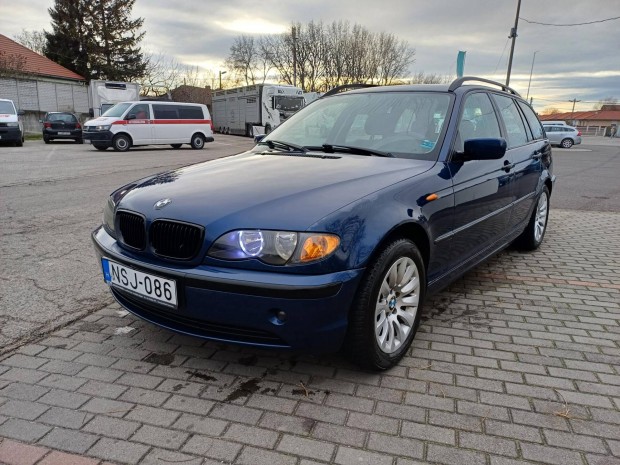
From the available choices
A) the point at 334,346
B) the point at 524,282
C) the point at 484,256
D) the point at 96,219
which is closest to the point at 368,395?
the point at 334,346

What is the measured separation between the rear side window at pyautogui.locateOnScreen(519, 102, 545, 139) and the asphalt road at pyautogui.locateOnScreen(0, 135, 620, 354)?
3.77 meters

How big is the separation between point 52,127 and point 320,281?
23456 mm

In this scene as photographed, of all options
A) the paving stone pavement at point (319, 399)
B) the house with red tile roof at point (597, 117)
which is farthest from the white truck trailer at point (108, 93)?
the house with red tile roof at point (597, 117)

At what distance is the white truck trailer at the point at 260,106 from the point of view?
2884 centimetres

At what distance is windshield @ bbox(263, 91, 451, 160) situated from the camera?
3.27 metres

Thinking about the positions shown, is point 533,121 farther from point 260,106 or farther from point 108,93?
point 108,93

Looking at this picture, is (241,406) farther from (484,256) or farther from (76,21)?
(76,21)

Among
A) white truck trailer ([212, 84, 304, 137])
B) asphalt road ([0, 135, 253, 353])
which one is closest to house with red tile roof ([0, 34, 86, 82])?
white truck trailer ([212, 84, 304, 137])

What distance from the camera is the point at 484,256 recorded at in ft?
12.5

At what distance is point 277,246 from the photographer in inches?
86.4

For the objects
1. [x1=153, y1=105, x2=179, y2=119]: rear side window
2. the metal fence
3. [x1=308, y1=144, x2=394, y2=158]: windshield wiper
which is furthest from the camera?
the metal fence

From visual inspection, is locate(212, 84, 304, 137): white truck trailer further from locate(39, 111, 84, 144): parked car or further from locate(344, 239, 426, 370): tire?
locate(344, 239, 426, 370): tire

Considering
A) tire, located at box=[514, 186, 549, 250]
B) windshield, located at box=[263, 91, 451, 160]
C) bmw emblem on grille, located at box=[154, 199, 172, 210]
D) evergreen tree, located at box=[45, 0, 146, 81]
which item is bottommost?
tire, located at box=[514, 186, 549, 250]

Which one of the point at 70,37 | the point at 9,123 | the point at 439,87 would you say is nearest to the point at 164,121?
the point at 9,123
